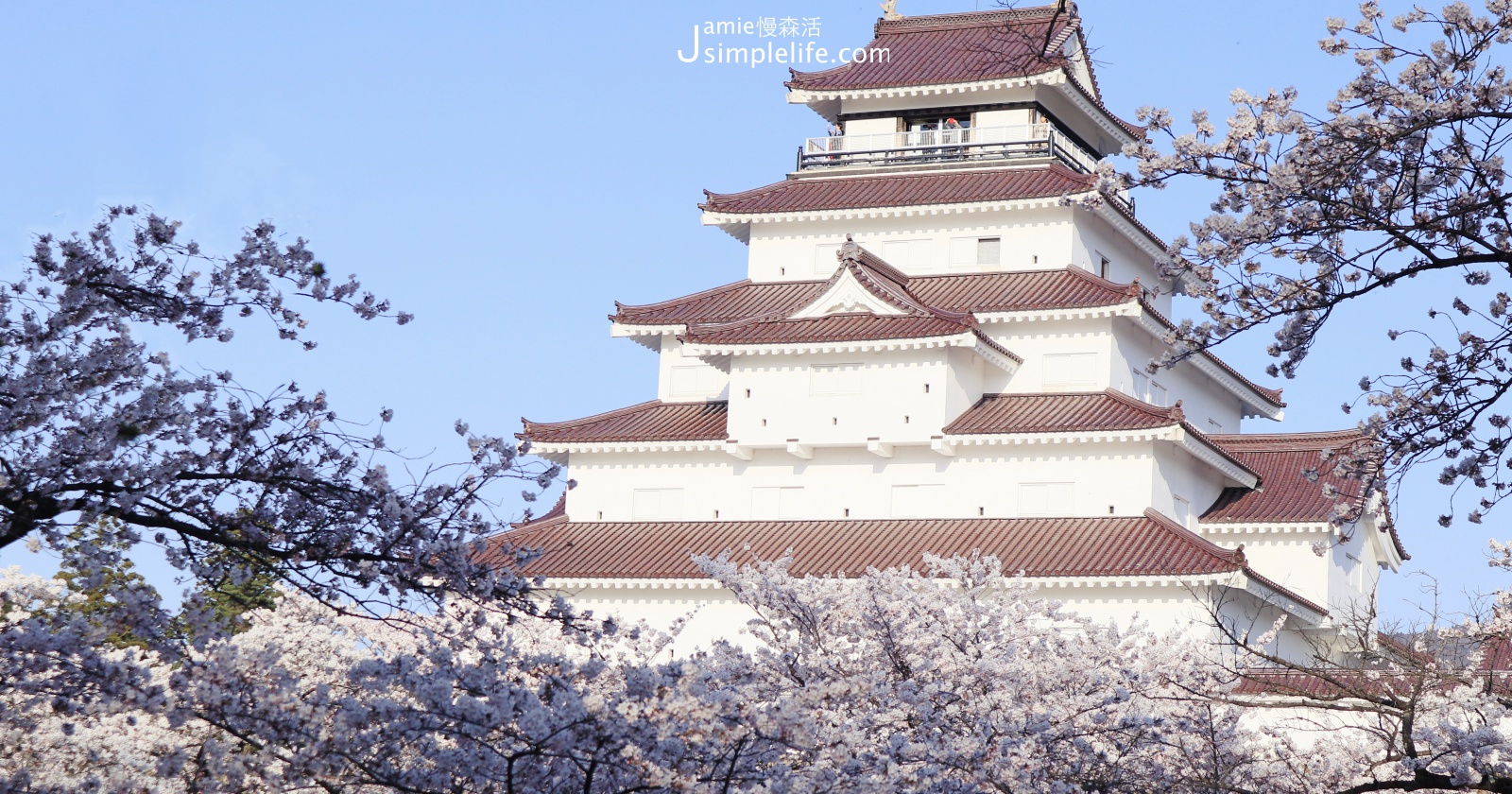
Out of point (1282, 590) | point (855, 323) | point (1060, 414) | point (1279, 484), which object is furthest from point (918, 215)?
point (1282, 590)

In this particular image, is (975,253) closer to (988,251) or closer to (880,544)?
(988,251)

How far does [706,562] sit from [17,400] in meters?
13.1

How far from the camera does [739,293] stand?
41562 mm

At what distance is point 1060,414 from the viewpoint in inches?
1448

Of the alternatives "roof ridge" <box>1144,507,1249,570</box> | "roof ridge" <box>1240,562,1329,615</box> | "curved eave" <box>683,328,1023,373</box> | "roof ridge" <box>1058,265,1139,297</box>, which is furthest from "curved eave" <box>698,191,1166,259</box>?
"roof ridge" <box>1240,562,1329,615</box>

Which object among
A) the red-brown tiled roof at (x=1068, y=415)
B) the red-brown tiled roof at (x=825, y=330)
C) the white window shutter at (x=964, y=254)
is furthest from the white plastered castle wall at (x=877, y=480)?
the white window shutter at (x=964, y=254)

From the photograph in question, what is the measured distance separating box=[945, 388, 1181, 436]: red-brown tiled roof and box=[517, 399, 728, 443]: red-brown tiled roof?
559 centimetres

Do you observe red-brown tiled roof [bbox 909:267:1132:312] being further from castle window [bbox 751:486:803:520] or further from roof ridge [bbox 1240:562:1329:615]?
roof ridge [bbox 1240:562:1329:615]

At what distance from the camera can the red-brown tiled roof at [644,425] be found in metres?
38.7

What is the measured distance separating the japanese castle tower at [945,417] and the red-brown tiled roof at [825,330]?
0.07 meters

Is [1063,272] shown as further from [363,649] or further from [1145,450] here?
[363,649]

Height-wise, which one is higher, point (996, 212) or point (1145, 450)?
point (996, 212)

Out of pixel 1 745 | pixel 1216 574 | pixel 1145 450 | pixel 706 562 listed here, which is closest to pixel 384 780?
pixel 1 745

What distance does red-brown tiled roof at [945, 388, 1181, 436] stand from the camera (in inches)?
1399
